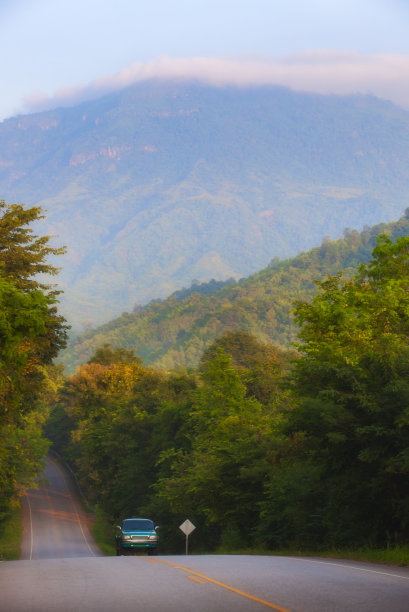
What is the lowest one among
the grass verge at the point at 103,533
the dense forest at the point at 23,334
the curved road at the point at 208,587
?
the grass verge at the point at 103,533

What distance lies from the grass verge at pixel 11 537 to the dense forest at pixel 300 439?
903cm

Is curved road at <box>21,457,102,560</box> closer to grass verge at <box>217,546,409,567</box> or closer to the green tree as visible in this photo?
the green tree

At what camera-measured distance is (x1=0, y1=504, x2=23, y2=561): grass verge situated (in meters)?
59.4

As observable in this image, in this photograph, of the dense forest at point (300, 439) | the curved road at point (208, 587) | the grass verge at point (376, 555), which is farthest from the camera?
the dense forest at point (300, 439)

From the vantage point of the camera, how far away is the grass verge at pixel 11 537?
5943 centimetres

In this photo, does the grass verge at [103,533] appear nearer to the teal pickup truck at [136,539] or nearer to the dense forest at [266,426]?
the dense forest at [266,426]

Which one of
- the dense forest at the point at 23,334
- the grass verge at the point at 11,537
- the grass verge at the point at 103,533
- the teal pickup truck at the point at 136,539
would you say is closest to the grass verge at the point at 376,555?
the teal pickup truck at the point at 136,539

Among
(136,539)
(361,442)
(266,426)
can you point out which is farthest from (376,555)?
(266,426)

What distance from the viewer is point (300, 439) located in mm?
33594

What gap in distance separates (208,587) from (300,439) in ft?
65.4

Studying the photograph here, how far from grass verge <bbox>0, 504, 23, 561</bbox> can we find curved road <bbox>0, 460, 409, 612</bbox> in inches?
1646

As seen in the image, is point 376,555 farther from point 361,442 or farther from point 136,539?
point 136,539

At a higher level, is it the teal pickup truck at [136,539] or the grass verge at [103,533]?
the teal pickup truck at [136,539]

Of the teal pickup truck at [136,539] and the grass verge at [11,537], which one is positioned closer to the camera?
the teal pickup truck at [136,539]
